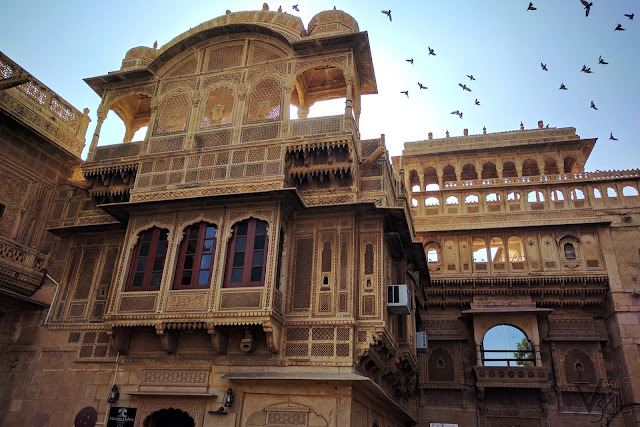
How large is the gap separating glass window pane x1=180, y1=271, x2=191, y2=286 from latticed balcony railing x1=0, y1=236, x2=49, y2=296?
4.68 m

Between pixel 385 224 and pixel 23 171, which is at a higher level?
pixel 23 171

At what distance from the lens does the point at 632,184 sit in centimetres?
1867

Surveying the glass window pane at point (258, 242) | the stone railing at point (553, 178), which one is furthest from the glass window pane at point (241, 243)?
the stone railing at point (553, 178)

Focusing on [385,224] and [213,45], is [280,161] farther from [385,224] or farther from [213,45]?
[213,45]

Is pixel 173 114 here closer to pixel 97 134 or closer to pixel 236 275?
pixel 97 134

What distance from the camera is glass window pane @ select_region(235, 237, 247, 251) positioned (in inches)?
452

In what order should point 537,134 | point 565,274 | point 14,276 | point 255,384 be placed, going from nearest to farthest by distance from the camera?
point 255,384 < point 14,276 < point 565,274 < point 537,134

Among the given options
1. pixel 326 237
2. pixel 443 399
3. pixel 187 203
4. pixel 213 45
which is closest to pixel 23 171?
pixel 187 203

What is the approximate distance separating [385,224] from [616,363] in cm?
1025

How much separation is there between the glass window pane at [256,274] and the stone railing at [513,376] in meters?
9.60

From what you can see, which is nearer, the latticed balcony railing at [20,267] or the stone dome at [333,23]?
the latticed balcony railing at [20,267]

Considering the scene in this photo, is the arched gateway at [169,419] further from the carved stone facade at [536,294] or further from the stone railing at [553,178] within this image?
the stone railing at [553,178]

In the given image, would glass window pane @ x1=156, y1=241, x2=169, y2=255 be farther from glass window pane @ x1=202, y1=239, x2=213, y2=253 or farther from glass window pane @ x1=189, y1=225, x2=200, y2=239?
glass window pane @ x1=202, y1=239, x2=213, y2=253

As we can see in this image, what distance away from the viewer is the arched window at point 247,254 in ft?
36.2
